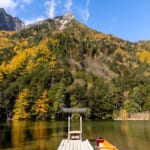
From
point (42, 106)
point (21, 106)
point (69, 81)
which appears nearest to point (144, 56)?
point (69, 81)

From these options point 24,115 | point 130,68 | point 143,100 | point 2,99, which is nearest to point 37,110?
point 24,115

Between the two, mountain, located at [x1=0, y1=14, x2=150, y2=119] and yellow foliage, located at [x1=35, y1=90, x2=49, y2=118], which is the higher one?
mountain, located at [x1=0, y1=14, x2=150, y2=119]

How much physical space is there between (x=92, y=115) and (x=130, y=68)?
5318 centimetres

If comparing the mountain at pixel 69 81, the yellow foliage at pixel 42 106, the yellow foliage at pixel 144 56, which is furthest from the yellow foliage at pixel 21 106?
the yellow foliage at pixel 144 56

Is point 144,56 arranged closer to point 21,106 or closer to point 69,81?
point 69,81

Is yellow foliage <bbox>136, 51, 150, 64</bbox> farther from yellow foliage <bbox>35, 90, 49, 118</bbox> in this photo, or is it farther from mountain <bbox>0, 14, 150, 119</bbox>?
yellow foliage <bbox>35, 90, 49, 118</bbox>

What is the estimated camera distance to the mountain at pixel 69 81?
122875 mm

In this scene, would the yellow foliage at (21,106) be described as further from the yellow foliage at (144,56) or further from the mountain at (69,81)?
the yellow foliage at (144,56)

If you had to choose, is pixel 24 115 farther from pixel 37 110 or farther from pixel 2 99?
pixel 2 99

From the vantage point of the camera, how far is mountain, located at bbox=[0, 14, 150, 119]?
4838 inches

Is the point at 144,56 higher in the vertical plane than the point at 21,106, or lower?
higher

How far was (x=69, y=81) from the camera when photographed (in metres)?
138

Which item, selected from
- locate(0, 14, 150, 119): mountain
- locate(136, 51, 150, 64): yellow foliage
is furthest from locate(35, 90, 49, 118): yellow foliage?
locate(136, 51, 150, 64): yellow foliage

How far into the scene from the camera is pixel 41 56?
513 feet
